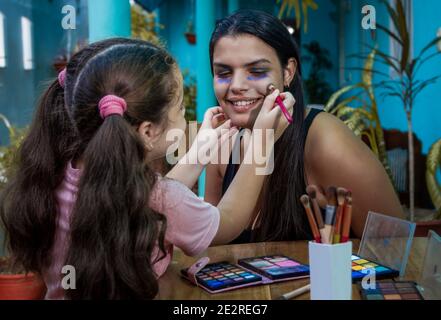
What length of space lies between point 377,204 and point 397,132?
3.30 meters

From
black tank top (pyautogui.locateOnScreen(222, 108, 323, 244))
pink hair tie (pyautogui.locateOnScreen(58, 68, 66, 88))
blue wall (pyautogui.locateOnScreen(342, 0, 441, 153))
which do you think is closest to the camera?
pink hair tie (pyautogui.locateOnScreen(58, 68, 66, 88))

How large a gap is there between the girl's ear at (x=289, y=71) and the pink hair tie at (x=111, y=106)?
0.76m


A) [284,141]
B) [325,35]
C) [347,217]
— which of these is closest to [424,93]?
[284,141]

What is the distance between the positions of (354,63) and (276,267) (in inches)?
238

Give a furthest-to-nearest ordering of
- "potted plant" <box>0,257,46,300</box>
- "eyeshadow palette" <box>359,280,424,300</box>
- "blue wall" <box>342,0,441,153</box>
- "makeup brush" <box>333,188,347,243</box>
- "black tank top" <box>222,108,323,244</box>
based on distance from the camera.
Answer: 1. "blue wall" <box>342,0,441,153</box>
2. "potted plant" <box>0,257,46,300</box>
3. "black tank top" <box>222,108,323,244</box>
4. "eyeshadow palette" <box>359,280,424,300</box>
5. "makeup brush" <box>333,188,347,243</box>

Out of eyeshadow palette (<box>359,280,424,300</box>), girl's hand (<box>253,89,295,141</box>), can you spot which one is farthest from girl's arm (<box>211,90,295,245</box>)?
eyeshadow palette (<box>359,280,424,300</box>)

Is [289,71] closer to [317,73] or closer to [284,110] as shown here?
[284,110]

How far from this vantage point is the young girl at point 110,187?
3.10 ft

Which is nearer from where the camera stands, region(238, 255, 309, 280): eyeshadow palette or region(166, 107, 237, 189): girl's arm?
region(238, 255, 309, 280): eyeshadow palette

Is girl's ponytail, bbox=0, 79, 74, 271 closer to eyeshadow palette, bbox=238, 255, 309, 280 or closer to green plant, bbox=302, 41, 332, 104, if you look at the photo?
eyeshadow palette, bbox=238, 255, 309, 280

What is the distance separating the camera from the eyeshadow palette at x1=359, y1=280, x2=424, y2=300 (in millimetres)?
927

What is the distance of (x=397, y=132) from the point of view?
468 centimetres

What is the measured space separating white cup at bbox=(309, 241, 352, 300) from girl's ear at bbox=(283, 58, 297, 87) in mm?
889

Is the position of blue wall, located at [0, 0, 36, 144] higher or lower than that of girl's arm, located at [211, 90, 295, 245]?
higher
